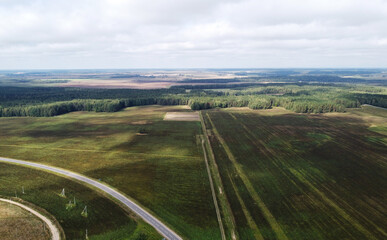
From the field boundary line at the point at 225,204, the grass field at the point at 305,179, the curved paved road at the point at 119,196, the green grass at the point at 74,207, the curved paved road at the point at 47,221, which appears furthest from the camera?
the grass field at the point at 305,179

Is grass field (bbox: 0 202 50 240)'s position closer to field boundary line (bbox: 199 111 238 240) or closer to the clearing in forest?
field boundary line (bbox: 199 111 238 240)

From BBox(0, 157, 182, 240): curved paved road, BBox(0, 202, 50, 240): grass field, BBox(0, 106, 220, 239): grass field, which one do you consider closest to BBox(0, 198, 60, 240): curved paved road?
BBox(0, 202, 50, 240): grass field

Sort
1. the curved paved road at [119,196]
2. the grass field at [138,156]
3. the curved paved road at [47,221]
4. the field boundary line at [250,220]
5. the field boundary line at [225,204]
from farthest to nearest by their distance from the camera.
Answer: the grass field at [138,156], the field boundary line at [225,204], the curved paved road at [119,196], the field boundary line at [250,220], the curved paved road at [47,221]

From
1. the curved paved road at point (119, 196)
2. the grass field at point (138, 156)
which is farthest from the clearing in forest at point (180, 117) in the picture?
the curved paved road at point (119, 196)

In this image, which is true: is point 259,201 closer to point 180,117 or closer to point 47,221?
point 47,221

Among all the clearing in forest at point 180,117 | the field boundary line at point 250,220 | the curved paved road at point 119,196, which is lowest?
the field boundary line at point 250,220

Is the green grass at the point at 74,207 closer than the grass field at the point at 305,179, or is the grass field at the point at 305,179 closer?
the green grass at the point at 74,207

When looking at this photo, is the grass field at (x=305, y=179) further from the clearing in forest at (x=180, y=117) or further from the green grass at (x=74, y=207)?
the clearing in forest at (x=180, y=117)

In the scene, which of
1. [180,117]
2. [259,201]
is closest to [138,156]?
[259,201]

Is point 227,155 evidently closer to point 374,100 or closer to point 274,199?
point 274,199
